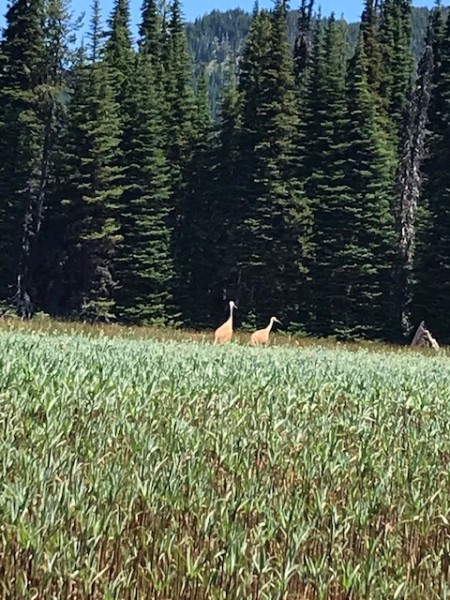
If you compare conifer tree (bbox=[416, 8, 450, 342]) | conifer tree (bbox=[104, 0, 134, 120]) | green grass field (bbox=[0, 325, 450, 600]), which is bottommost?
green grass field (bbox=[0, 325, 450, 600])

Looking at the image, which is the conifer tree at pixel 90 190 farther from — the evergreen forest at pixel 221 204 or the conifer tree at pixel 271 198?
the conifer tree at pixel 271 198

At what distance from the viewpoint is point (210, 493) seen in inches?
192

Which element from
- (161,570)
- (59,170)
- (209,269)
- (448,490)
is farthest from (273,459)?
(209,269)

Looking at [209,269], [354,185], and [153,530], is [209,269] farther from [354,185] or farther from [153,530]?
[153,530]

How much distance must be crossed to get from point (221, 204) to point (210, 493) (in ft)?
126

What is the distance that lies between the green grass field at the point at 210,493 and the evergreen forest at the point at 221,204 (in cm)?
2978

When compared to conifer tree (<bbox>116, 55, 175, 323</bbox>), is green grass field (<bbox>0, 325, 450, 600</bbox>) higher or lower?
lower

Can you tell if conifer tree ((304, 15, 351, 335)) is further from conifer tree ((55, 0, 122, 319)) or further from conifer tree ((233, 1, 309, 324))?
conifer tree ((55, 0, 122, 319))

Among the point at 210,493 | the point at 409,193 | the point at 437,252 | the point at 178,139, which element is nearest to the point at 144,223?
Result: the point at 178,139

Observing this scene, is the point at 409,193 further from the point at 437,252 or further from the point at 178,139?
the point at 178,139

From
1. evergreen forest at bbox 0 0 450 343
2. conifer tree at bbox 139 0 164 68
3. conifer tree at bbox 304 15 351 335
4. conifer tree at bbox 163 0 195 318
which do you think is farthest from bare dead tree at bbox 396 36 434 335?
conifer tree at bbox 139 0 164 68

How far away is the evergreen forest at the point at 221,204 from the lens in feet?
125

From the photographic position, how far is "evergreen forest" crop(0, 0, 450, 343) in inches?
1500

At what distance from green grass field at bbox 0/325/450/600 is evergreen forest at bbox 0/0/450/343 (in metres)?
29.8
